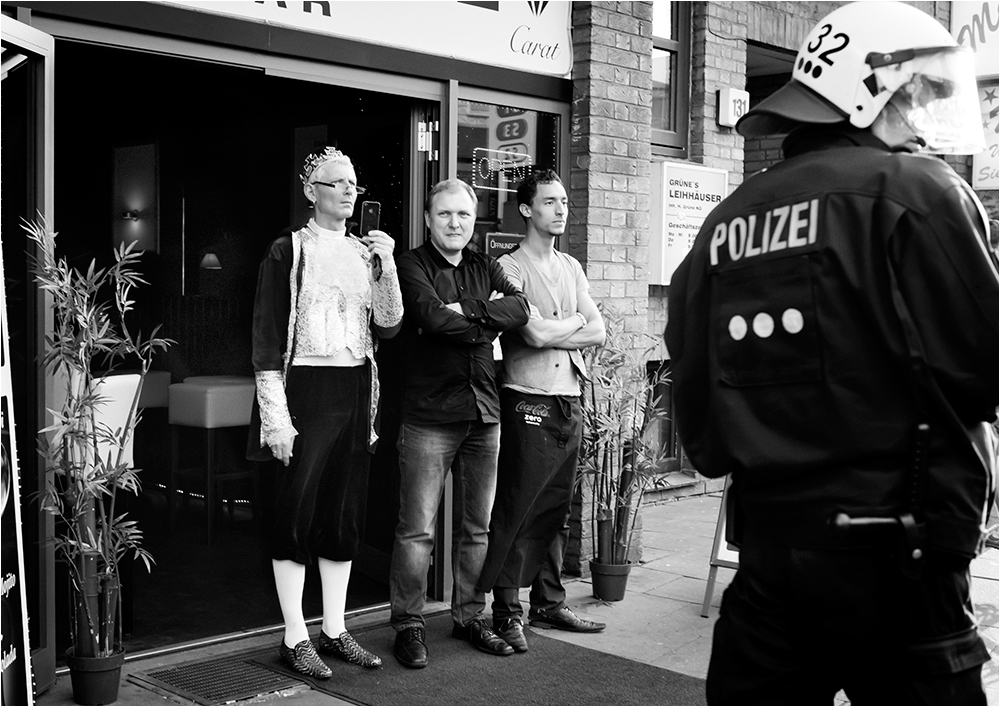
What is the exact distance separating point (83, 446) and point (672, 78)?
16.9 feet

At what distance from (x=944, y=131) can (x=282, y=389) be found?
269 cm

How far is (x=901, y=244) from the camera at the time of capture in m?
2.05

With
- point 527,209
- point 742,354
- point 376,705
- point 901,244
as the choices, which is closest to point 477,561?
point 376,705

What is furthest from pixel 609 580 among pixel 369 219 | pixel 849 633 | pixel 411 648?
pixel 849 633

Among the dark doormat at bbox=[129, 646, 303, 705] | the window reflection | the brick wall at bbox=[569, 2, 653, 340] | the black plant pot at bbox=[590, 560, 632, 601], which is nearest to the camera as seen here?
the dark doormat at bbox=[129, 646, 303, 705]

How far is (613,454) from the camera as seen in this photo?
5.51 meters

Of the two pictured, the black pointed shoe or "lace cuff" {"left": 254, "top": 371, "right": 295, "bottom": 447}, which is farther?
the black pointed shoe

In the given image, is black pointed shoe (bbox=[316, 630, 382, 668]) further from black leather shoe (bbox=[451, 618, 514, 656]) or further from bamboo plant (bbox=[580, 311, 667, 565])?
bamboo plant (bbox=[580, 311, 667, 565])

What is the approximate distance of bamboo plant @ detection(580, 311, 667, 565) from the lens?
542cm

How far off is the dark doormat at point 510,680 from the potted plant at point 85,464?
73cm

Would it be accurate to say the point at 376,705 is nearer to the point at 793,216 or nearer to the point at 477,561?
the point at 477,561

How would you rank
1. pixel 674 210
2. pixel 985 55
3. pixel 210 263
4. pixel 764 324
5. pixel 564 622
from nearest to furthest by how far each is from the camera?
1. pixel 764 324
2. pixel 564 622
3. pixel 674 210
4. pixel 210 263
5. pixel 985 55

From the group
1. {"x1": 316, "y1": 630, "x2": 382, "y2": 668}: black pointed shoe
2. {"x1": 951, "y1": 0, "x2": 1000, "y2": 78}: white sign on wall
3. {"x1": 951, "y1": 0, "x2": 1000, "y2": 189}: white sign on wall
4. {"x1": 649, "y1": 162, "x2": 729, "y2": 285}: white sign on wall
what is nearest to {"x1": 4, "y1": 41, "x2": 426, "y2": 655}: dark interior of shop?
{"x1": 316, "y1": 630, "x2": 382, "y2": 668}: black pointed shoe

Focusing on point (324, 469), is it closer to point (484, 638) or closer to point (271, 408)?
point (271, 408)
